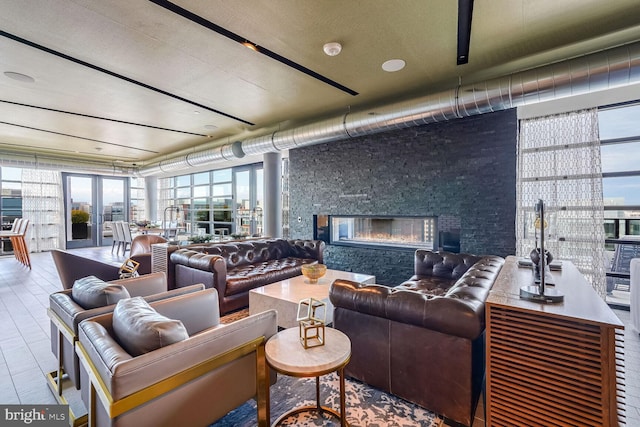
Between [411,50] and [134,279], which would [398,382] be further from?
[411,50]

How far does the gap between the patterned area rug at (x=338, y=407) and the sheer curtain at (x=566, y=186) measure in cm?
313

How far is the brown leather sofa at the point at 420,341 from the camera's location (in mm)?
1678

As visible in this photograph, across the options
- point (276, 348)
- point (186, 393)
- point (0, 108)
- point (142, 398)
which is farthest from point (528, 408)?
point (0, 108)

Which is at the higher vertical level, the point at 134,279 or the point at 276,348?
the point at 134,279

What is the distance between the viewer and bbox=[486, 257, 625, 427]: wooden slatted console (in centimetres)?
134

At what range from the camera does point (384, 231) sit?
17.3 feet

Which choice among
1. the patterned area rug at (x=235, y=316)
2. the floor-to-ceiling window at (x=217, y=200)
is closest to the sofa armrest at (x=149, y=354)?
the patterned area rug at (x=235, y=316)

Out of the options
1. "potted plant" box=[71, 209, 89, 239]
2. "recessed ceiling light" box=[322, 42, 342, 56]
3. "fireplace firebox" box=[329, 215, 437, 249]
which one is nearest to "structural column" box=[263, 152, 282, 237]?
"fireplace firebox" box=[329, 215, 437, 249]

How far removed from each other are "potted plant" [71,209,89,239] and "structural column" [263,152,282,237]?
25.1ft

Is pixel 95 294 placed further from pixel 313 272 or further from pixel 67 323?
pixel 313 272

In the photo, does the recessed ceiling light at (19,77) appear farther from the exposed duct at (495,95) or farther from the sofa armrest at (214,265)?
the exposed duct at (495,95)

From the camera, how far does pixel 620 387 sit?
1367 mm

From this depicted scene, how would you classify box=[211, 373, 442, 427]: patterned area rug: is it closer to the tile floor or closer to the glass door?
the tile floor

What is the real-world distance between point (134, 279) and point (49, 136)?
6249 mm
